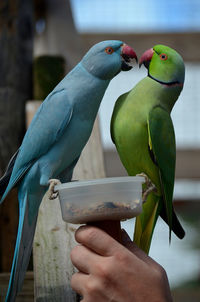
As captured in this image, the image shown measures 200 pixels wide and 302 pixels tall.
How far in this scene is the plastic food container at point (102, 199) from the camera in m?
0.65

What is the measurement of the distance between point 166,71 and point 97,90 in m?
0.12

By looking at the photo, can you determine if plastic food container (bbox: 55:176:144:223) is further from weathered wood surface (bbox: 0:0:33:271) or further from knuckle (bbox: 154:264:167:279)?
weathered wood surface (bbox: 0:0:33:271)

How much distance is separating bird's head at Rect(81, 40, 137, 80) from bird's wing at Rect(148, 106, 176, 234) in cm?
9

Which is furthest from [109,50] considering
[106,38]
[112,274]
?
[106,38]

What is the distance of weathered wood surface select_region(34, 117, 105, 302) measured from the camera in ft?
2.56

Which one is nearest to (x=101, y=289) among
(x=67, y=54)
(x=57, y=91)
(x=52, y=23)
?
(x=57, y=91)

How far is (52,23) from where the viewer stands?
172 centimetres

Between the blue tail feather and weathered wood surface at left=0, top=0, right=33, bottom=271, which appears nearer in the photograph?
the blue tail feather

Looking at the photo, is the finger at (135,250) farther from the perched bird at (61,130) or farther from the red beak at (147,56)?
the red beak at (147,56)

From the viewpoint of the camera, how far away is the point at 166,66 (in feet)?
2.49

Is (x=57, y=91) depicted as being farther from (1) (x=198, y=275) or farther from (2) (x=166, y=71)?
(1) (x=198, y=275)

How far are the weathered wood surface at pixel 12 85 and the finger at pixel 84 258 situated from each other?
608 millimetres

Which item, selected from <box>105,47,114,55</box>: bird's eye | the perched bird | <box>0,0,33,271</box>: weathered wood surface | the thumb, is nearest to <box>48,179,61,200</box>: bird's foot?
the perched bird

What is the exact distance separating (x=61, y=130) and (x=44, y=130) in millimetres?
32
